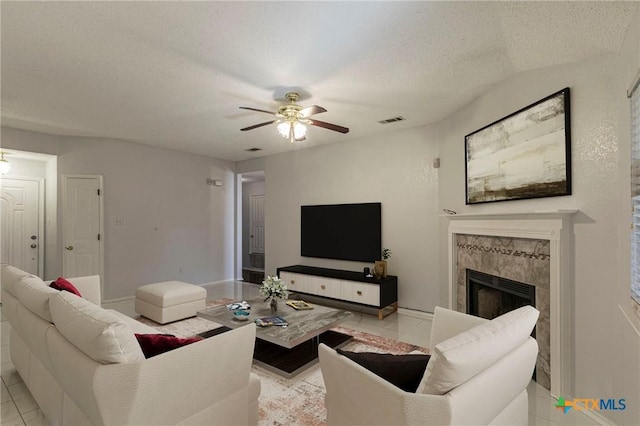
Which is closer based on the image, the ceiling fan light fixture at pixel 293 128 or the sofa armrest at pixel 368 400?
the sofa armrest at pixel 368 400

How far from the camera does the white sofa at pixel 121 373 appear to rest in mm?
1370

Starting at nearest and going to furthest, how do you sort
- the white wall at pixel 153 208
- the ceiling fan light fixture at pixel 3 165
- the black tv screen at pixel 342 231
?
the ceiling fan light fixture at pixel 3 165 → the black tv screen at pixel 342 231 → the white wall at pixel 153 208

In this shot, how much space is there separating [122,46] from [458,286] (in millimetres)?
4089

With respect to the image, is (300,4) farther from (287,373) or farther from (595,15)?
(287,373)

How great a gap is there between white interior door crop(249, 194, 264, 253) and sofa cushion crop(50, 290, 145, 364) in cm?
720

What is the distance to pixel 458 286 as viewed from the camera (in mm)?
3689

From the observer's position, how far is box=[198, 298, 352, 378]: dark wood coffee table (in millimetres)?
2715

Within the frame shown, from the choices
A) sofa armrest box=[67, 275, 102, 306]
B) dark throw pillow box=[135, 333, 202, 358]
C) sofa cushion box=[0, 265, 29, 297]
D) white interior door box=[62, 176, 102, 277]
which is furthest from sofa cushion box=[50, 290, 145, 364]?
white interior door box=[62, 176, 102, 277]

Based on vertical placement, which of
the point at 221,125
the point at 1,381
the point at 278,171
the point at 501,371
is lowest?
the point at 1,381

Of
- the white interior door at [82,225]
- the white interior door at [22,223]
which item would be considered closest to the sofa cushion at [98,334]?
the white interior door at [82,225]

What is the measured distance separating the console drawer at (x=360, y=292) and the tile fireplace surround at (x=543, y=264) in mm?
1477

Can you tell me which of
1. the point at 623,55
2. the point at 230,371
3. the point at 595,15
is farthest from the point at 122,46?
the point at 623,55

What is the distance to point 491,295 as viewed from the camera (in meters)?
3.46

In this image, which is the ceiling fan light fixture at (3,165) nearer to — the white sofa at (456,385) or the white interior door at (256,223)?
the white interior door at (256,223)
